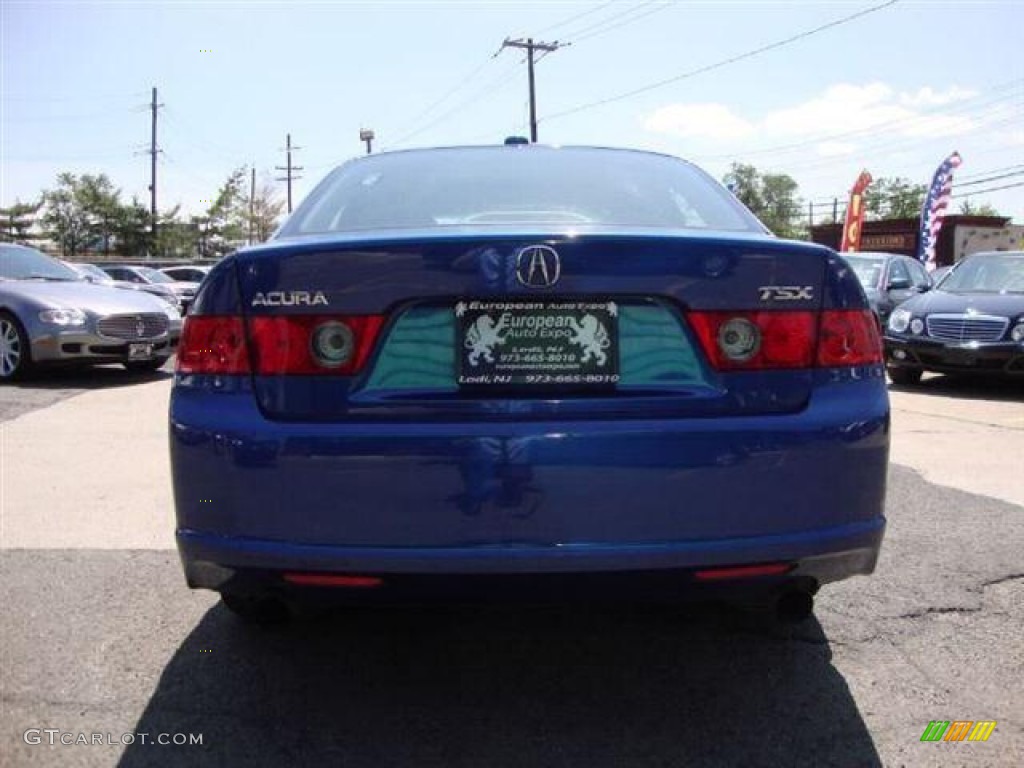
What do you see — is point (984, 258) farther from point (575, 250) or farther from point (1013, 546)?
point (575, 250)

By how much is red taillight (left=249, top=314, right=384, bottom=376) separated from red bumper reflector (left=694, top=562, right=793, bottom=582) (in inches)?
36.9

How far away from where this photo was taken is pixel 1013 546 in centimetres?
401

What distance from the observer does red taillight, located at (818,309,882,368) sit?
2.31 m

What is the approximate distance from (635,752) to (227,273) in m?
1.55

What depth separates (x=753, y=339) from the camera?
225cm

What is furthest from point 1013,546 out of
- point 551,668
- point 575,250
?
point 575,250

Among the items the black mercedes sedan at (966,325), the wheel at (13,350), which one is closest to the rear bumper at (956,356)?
the black mercedes sedan at (966,325)

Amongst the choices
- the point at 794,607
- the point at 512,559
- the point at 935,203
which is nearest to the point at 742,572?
the point at 512,559

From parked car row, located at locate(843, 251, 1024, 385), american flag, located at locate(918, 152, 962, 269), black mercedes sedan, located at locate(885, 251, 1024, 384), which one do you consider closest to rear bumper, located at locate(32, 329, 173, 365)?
parked car row, located at locate(843, 251, 1024, 385)

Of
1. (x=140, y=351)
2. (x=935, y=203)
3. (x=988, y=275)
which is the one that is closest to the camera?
(x=140, y=351)

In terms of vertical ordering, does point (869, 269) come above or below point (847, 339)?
above

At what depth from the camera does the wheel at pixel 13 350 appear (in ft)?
30.7

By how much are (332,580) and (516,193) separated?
1434mm

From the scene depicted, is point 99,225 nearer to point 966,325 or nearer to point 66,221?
point 66,221
